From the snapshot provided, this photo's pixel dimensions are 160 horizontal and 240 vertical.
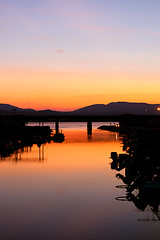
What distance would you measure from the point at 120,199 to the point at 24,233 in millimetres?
14431

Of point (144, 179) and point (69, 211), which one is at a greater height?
point (144, 179)

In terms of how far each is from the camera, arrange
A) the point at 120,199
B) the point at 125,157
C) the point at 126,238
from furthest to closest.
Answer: the point at 125,157 → the point at 120,199 → the point at 126,238

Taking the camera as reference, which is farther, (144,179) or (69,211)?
(144,179)

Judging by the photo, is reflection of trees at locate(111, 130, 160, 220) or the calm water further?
reflection of trees at locate(111, 130, 160, 220)

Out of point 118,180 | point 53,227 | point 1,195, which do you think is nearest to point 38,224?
point 53,227

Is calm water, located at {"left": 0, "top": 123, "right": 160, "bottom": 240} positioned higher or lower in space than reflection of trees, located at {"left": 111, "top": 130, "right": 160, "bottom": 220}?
lower

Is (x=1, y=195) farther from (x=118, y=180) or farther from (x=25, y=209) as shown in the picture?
(x=118, y=180)

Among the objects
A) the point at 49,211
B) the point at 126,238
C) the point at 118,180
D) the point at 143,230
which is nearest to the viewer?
the point at 126,238

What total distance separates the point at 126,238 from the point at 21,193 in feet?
62.4

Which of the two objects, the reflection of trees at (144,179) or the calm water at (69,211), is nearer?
the calm water at (69,211)

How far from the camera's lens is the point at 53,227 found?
29.7 m

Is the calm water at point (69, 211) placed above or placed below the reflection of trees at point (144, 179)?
below

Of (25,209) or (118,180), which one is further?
(118,180)

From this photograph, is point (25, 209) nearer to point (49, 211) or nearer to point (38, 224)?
point (49, 211)
